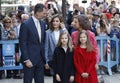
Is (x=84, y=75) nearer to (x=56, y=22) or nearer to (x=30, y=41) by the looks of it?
(x=30, y=41)

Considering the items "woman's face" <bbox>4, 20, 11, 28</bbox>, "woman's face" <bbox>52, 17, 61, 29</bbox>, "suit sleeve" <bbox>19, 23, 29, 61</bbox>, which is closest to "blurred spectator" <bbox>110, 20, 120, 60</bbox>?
"woman's face" <bbox>4, 20, 11, 28</bbox>

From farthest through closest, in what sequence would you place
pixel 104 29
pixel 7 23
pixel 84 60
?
pixel 104 29, pixel 7 23, pixel 84 60

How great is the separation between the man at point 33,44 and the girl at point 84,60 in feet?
2.32

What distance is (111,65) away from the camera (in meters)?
11.6

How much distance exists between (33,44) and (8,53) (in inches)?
148

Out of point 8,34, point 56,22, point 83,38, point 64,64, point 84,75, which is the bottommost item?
point 84,75

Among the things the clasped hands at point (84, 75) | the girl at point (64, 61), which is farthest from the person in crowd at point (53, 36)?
the clasped hands at point (84, 75)

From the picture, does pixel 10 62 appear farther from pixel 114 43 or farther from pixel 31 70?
pixel 31 70

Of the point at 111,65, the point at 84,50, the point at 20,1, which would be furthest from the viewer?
the point at 20,1

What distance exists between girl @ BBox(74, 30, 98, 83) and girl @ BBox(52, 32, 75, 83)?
11 centimetres

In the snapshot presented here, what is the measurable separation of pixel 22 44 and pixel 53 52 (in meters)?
0.69

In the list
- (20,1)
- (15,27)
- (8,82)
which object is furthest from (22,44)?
(20,1)

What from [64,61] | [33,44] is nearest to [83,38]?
[64,61]

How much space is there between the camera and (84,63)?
7176 millimetres
